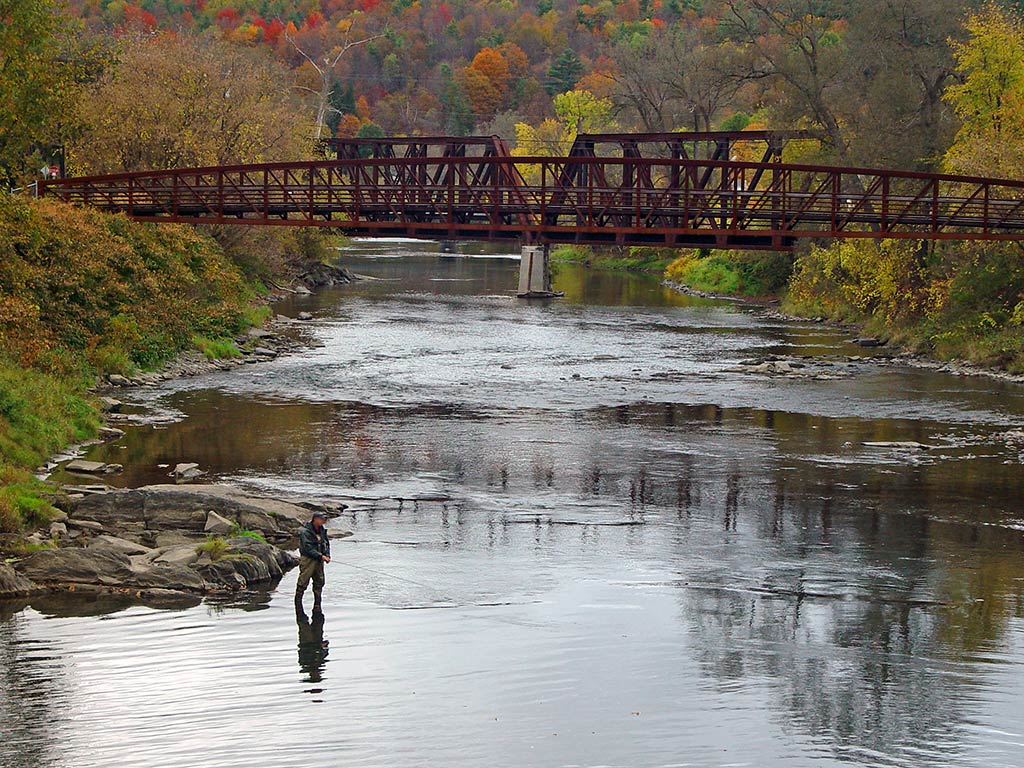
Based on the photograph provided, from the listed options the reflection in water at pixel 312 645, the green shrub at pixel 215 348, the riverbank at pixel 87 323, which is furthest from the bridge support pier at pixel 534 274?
the reflection in water at pixel 312 645

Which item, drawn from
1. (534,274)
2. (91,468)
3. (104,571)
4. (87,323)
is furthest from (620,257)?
(104,571)

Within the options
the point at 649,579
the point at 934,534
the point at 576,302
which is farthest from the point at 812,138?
the point at 649,579

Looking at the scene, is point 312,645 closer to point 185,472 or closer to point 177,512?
point 177,512

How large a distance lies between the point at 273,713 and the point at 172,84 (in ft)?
163

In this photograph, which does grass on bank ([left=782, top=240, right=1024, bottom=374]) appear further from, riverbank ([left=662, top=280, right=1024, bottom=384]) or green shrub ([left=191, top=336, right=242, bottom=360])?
green shrub ([left=191, top=336, right=242, bottom=360])

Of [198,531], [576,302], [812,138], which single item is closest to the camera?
[198,531]

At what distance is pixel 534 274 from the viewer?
8025 centimetres

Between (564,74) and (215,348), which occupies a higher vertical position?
(564,74)

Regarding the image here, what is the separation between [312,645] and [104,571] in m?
4.69

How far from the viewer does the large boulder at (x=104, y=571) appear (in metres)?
22.6

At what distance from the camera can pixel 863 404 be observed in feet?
140

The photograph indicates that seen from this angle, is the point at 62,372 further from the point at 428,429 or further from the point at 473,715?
the point at 473,715

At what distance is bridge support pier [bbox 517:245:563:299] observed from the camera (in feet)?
261

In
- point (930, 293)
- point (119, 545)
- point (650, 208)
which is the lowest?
point (119, 545)
